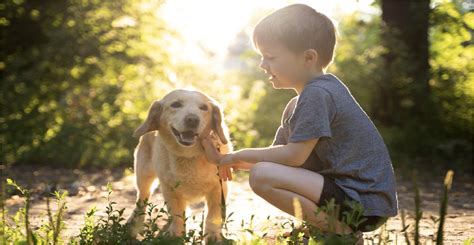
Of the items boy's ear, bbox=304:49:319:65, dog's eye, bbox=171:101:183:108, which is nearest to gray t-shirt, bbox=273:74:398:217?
boy's ear, bbox=304:49:319:65

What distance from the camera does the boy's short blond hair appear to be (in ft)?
10.8

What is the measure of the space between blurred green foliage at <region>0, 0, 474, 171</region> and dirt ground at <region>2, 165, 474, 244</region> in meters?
0.71

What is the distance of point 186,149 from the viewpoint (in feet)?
12.9

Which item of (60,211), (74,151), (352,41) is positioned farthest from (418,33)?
(60,211)

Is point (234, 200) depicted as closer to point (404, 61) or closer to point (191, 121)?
point (191, 121)

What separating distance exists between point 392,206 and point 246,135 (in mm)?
5930

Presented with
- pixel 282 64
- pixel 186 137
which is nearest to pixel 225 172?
pixel 186 137

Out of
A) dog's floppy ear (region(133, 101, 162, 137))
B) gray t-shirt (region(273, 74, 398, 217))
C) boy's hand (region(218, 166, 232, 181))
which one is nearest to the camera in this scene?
gray t-shirt (region(273, 74, 398, 217))

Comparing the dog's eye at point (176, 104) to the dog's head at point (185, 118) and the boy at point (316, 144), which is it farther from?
the boy at point (316, 144)

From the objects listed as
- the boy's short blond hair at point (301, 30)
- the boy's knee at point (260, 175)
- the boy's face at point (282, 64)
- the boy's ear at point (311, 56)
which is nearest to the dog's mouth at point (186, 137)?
the boy's knee at point (260, 175)

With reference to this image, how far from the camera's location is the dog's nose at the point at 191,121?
3.72 m

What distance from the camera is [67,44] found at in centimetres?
923

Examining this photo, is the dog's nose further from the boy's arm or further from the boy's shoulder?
the boy's shoulder

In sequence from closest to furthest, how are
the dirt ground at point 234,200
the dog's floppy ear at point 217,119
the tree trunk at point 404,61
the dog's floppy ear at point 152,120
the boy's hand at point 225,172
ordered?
the boy's hand at point 225,172, the dog's floppy ear at point 152,120, the dog's floppy ear at point 217,119, the dirt ground at point 234,200, the tree trunk at point 404,61
